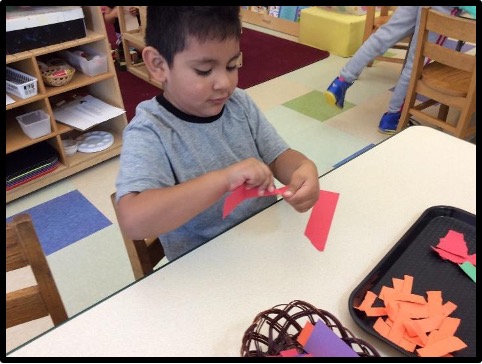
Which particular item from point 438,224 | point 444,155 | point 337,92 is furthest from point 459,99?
point 438,224

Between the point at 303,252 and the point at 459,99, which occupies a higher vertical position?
the point at 303,252

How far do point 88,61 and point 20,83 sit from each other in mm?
296

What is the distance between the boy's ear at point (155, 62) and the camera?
0.82 metres

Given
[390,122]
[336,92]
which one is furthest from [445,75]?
[336,92]

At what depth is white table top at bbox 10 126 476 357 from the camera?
0.60m

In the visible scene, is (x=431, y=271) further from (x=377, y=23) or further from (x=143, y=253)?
(x=377, y=23)

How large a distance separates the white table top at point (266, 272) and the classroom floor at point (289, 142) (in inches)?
26.1

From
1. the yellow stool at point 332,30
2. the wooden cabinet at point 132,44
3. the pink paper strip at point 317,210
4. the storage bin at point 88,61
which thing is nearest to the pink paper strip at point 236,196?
the pink paper strip at point 317,210

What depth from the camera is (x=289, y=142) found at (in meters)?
2.20

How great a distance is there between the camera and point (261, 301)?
0.65m

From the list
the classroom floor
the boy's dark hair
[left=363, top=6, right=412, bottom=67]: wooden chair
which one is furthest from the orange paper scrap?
[left=363, top=6, right=412, bottom=67]: wooden chair

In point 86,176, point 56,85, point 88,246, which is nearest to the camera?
point 88,246

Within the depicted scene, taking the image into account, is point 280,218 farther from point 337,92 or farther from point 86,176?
point 337,92
